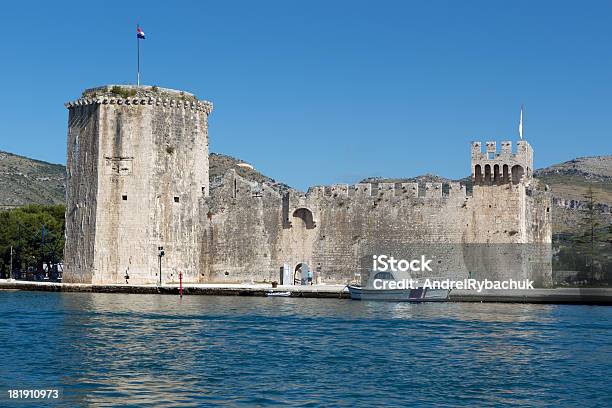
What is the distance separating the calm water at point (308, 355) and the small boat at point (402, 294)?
2.79 metres

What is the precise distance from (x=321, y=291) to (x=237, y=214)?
19.1ft

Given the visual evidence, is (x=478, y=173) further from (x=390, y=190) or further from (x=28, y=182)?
(x=28, y=182)

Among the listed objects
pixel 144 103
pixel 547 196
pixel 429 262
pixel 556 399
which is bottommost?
pixel 556 399

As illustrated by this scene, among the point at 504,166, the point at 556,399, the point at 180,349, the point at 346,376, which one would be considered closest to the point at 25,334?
the point at 180,349

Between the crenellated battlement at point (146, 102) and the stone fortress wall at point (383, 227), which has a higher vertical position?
the crenellated battlement at point (146, 102)

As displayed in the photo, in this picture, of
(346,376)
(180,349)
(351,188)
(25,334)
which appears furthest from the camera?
(351,188)

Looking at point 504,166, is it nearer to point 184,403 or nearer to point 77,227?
point 77,227

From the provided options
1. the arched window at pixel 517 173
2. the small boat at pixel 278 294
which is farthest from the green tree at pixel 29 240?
the arched window at pixel 517 173

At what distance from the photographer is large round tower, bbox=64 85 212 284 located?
33.9m

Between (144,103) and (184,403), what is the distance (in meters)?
22.3

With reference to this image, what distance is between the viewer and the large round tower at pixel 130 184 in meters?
33.9

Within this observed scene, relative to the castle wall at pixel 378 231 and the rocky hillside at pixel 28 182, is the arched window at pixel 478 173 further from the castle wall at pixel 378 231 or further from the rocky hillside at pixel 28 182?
the rocky hillside at pixel 28 182

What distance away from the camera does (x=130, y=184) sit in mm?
33906

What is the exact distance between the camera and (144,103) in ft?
112
